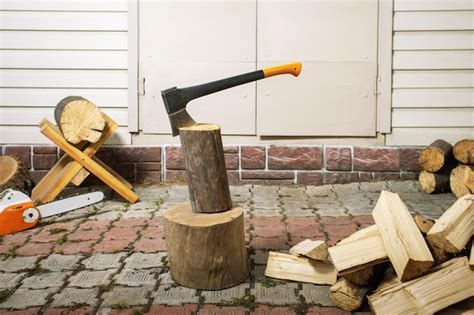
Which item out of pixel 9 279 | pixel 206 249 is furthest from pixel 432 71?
pixel 9 279

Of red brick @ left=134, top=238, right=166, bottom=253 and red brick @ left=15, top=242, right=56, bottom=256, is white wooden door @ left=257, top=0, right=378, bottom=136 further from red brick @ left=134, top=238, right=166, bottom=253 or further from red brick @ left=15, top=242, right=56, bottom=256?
red brick @ left=15, top=242, right=56, bottom=256

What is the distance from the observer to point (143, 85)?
534 cm

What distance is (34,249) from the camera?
11.7 feet

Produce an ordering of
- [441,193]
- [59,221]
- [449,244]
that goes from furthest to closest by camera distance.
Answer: [441,193]
[59,221]
[449,244]

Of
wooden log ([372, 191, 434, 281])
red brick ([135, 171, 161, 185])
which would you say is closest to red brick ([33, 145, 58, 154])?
red brick ([135, 171, 161, 185])

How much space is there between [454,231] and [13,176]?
3.68 meters

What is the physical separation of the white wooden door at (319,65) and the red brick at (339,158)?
0.55 ft

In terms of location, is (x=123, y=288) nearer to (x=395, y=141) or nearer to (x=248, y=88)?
(x=248, y=88)

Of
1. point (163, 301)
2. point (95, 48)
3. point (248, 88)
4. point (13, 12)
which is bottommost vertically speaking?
point (163, 301)

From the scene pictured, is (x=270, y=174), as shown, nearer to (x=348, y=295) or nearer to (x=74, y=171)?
(x=74, y=171)

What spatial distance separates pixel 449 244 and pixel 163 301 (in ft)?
4.56

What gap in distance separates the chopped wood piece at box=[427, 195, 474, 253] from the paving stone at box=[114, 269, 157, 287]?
1.48 metres

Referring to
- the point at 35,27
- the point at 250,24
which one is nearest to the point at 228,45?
the point at 250,24

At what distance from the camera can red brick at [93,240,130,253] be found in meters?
3.54
